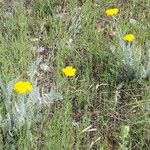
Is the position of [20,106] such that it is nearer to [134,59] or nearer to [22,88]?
[22,88]

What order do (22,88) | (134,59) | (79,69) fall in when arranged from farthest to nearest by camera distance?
1. (79,69)
2. (134,59)
3. (22,88)

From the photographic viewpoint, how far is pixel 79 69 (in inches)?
122

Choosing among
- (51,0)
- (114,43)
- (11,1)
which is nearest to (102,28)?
(114,43)

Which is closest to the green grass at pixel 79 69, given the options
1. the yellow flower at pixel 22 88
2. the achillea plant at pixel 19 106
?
the achillea plant at pixel 19 106

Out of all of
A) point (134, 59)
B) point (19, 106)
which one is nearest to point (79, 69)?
point (134, 59)

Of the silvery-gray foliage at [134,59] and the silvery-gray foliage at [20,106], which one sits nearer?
the silvery-gray foliage at [20,106]

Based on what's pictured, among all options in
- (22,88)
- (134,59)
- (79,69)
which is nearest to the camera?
(22,88)

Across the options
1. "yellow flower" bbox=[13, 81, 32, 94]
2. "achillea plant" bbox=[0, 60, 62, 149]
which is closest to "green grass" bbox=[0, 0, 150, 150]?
"achillea plant" bbox=[0, 60, 62, 149]

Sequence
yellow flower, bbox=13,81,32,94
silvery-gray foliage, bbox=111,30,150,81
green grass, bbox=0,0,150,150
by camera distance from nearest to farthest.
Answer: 1. yellow flower, bbox=13,81,32,94
2. green grass, bbox=0,0,150,150
3. silvery-gray foliage, bbox=111,30,150,81

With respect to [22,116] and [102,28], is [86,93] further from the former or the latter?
[102,28]

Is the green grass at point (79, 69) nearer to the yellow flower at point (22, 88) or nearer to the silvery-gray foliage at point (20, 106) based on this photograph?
the silvery-gray foliage at point (20, 106)

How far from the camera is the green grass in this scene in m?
2.51

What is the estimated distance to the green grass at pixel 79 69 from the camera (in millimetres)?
2508

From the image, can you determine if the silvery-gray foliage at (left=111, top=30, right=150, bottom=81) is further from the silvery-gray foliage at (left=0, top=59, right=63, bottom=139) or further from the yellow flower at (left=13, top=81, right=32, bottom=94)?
the yellow flower at (left=13, top=81, right=32, bottom=94)
